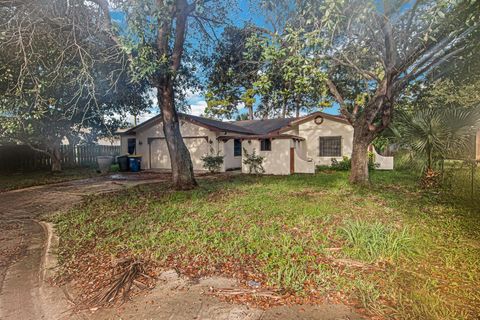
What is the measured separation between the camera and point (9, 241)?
4684 mm

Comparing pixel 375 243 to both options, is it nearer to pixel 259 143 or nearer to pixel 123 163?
pixel 259 143

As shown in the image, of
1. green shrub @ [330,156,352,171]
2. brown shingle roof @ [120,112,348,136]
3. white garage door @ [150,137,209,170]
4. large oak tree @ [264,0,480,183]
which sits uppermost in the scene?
large oak tree @ [264,0,480,183]

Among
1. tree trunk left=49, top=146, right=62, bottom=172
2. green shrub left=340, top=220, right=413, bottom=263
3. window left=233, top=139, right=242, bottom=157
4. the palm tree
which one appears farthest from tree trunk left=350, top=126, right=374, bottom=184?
tree trunk left=49, top=146, right=62, bottom=172

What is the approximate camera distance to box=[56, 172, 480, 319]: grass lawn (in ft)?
9.50

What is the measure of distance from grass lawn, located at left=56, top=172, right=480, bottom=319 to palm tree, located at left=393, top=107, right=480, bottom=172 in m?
1.31

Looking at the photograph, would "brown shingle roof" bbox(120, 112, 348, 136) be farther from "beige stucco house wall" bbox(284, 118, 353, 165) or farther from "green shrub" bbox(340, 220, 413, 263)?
"green shrub" bbox(340, 220, 413, 263)

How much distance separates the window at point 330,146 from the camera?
1662cm

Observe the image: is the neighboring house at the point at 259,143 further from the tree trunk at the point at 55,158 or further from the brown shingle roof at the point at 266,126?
the tree trunk at the point at 55,158

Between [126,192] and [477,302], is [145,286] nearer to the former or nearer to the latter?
[477,302]

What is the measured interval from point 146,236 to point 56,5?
6223 millimetres

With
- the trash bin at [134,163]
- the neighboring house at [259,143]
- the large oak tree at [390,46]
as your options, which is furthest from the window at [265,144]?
the trash bin at [134,163]

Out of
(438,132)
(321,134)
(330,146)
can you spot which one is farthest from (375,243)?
(321,134)

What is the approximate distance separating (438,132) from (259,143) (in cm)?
840

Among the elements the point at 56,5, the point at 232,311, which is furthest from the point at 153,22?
the point at 232,311
